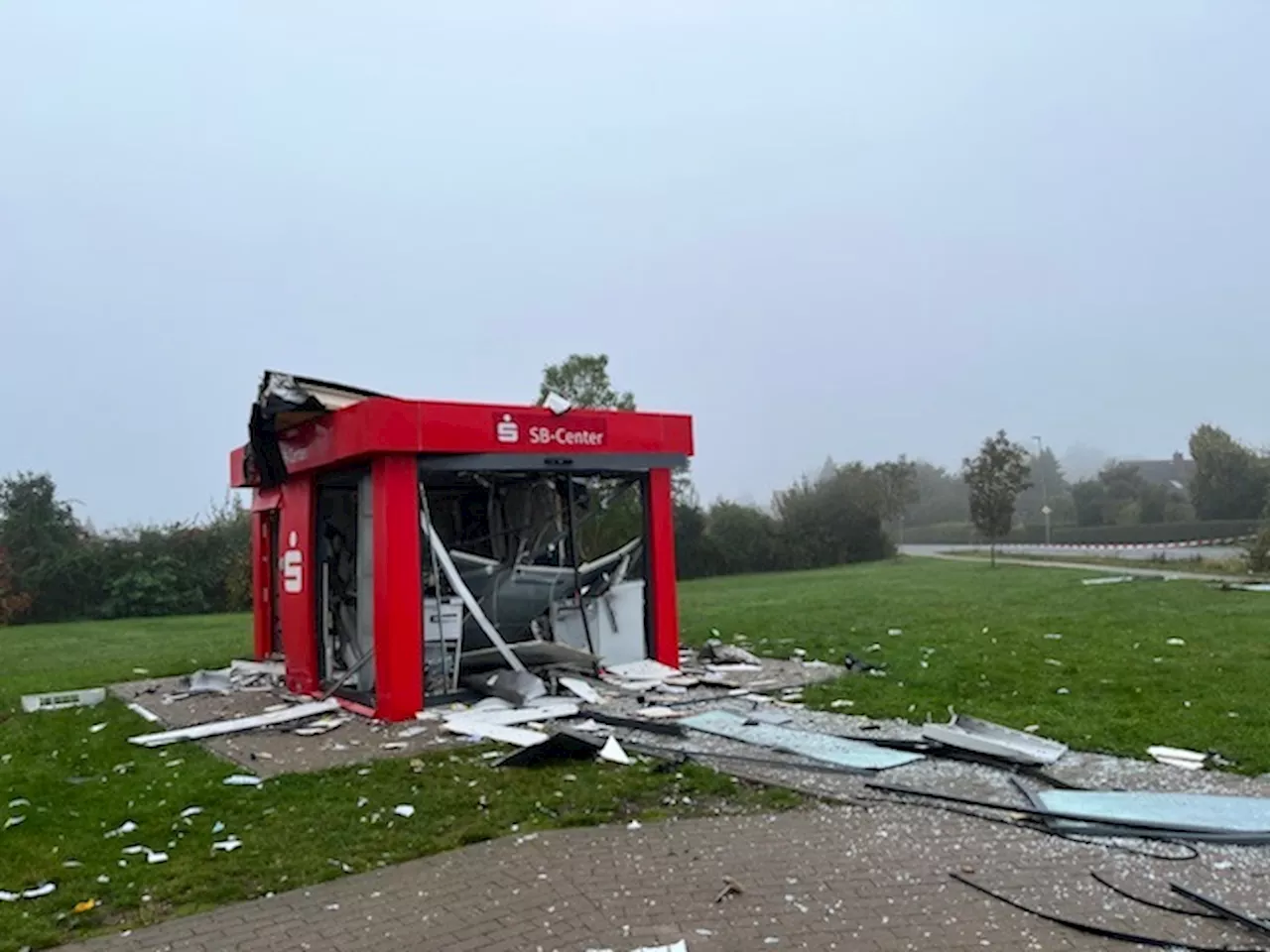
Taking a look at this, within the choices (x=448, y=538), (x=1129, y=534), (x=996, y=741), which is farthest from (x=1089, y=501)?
(x=996, y=741)

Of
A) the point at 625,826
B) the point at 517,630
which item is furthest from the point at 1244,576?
the point at 625,826

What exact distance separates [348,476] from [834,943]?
29.2ft

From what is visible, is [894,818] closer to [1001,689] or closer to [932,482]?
[1001,689]

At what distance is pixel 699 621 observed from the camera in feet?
63.3

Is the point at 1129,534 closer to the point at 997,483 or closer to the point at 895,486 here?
the point at 895,486

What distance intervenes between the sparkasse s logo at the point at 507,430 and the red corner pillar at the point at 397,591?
98 cm

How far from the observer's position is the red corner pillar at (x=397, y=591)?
33.2 ft

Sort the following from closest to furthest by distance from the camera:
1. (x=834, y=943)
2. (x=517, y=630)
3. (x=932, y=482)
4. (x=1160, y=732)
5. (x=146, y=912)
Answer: (x=834, y=943)
(x=146, y=912)
(x=1160, y=732)
(x=517, y=630)
(x=932, y=482)

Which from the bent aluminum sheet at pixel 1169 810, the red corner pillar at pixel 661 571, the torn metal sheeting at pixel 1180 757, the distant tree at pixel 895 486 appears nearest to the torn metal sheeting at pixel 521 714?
the red corner pillar at pixel 661 571

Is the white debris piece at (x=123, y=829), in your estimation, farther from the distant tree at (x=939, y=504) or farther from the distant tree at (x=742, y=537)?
the distant tree at (x=939, y=504)

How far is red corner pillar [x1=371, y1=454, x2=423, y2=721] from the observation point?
10125 millimetres

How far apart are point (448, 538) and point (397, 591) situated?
3.41m

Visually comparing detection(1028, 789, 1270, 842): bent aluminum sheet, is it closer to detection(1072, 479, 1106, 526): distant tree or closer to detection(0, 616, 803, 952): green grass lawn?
detection(0, 616, 803, 952): green grass lawn

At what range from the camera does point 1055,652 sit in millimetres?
12812
